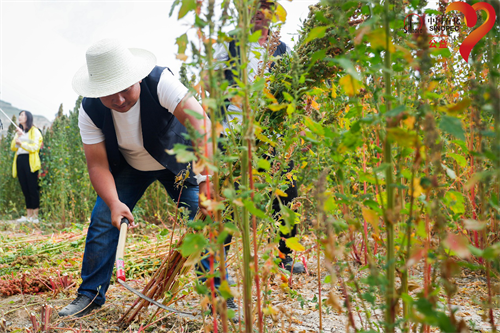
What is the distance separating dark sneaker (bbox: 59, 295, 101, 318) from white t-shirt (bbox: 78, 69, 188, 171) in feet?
3.03

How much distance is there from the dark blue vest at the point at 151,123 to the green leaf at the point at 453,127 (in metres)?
1.54

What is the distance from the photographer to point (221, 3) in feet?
2.97

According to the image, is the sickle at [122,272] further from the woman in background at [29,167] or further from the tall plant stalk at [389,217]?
the woman in background at [29,167]

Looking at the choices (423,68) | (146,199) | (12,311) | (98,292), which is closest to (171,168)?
(98,292)

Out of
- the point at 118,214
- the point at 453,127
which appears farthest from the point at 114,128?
the point at 453,127

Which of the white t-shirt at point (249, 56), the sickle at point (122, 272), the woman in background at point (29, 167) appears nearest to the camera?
the white t-shirt at point (249, 56)

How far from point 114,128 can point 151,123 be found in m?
0.24

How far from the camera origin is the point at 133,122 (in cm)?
214

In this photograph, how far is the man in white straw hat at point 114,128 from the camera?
76.8 inches

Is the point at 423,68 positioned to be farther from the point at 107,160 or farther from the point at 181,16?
the point at 107,160

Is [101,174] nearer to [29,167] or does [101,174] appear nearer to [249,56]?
[249,56]

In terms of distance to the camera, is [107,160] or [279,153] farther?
Answer: [107,160]

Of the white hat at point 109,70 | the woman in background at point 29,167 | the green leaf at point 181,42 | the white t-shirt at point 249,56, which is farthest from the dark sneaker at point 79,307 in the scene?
the woman in background at point 29,167

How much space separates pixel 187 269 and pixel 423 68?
138cm
